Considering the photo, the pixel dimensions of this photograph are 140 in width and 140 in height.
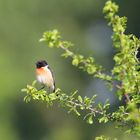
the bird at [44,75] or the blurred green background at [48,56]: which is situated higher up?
the blurred green background at [48,56]

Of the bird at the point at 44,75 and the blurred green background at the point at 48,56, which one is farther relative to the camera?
the blurred green background at the point at 48,56

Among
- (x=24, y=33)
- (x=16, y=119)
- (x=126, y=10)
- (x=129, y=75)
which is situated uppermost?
(x=126, y=10)

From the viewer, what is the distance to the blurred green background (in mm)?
24281

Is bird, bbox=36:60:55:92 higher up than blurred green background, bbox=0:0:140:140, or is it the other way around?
blurred green background, bbox=0:0:140:140

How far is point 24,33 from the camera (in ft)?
82.8

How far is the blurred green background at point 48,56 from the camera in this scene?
24281 millimetres

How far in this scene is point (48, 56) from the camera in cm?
2447

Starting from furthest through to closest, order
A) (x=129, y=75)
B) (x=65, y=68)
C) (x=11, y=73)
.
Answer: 1. (x=65, y=68)
2. (x=11, y=73)
3. (x=129, y=75)

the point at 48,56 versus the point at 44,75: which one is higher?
the point at 48,56

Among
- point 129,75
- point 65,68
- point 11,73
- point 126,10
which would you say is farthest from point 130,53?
point 126,10

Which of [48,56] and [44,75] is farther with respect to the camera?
[48,56]

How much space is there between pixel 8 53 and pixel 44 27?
4.73 ft

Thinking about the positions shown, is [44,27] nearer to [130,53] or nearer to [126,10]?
[126,10]

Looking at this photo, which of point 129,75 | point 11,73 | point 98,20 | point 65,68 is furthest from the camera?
point 98,20
